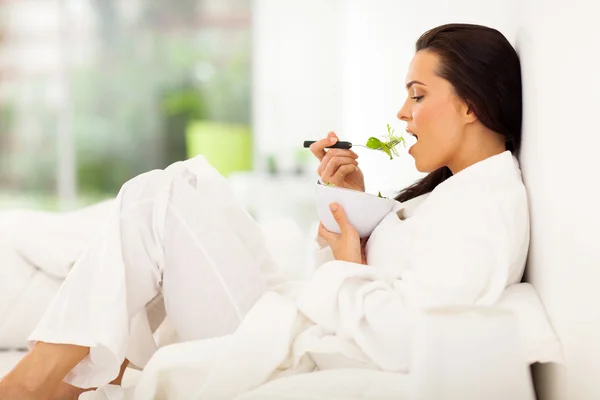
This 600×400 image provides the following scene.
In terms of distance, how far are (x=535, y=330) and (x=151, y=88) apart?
545cm

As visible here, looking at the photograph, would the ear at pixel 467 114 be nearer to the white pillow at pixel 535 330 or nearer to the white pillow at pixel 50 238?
the white pillow at pixel 535 330

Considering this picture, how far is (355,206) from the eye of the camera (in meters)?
1.65

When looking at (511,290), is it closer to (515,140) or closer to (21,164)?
(515,140)

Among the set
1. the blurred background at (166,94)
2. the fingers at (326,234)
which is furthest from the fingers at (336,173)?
the blurred background at (166,94)

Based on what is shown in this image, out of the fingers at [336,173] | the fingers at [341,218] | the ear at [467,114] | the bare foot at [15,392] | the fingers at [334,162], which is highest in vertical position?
the ear at [467,114]

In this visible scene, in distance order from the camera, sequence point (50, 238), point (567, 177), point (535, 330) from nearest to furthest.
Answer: point (567, 177) → point (535, 330) → point (50, 238)

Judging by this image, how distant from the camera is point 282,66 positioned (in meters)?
5.95

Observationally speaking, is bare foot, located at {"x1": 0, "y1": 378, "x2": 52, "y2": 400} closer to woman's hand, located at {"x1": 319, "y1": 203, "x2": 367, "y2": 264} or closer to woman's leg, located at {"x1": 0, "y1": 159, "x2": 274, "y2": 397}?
woman's leg, located at {"x1": 0, "y1": 159, "x2": 274, "y2": 397}

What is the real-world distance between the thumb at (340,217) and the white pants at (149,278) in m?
0.21

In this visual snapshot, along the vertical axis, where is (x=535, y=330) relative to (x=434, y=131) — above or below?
below

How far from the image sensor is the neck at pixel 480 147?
1.68 metres

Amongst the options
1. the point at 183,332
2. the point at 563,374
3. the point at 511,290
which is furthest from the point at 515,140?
the point at 183,332

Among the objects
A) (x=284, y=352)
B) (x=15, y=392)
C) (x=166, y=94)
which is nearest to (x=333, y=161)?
(x=284, y=352)

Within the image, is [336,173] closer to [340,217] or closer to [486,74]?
[340,217]
